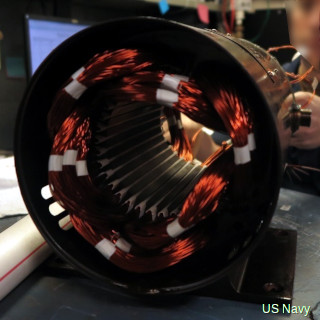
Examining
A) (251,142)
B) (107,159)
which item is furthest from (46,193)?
(251,142)

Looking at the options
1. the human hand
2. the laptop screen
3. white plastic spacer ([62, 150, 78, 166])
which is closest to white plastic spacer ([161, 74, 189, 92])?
white plastic spacer ([62, 150, 78, 166])

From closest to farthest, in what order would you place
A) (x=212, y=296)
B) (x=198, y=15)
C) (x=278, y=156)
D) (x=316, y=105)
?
(x=278, y=156)
(x=212, y=296)
(x=316, y=105)
(x=198, y=15)

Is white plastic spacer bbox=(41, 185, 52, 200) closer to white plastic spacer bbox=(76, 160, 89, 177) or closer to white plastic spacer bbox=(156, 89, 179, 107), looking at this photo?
white plastic spacer bbox=(76, 160, 89, 177)

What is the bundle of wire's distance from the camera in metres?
0.44

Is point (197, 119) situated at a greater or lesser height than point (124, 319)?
greater

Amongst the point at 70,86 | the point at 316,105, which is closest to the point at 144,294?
the point at 70,86

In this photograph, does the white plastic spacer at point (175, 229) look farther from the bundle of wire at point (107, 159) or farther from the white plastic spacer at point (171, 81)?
the white plastic spacer at point (171, 81)

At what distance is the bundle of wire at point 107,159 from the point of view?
44 centimetres

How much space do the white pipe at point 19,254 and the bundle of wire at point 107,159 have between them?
94 millimetres

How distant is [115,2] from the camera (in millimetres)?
1527

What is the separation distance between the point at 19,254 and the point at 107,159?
0.19 metres

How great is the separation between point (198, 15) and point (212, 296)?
146 cm

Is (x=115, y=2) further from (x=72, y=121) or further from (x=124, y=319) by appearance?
(x=124, y=319)

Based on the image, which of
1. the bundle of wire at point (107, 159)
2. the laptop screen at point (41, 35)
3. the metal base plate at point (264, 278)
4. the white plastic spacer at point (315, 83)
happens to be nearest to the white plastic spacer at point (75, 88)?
the bundle of wire at point (107, 159)
